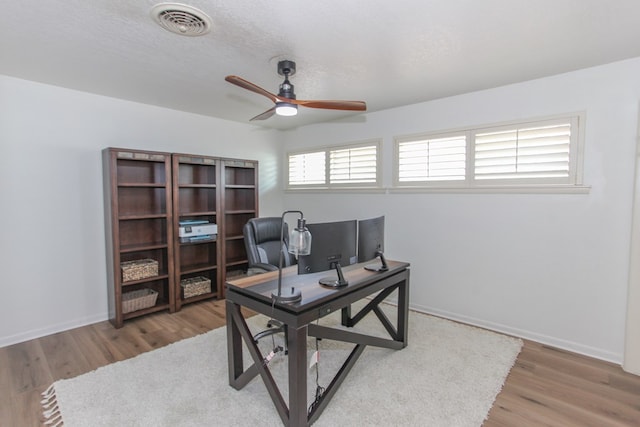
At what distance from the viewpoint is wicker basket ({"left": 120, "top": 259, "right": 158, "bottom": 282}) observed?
10.6ft

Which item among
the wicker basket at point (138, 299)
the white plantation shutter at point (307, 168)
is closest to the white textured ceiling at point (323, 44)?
the white plantation shutter at point (307, 168)

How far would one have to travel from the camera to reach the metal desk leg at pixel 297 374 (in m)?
1.68

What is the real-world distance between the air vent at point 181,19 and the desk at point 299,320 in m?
1.61

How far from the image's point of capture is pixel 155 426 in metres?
1.81

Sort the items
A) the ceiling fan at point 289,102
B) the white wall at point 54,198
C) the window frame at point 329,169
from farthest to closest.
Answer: the window frame at point 329,169 < the white wall at point 54,198 < the ceiling fan at point 289,102

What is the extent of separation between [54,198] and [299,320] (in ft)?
9.37

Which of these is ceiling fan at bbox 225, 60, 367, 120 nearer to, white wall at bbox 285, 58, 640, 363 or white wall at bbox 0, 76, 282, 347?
white wall at bbox 285, 58, 640, 363

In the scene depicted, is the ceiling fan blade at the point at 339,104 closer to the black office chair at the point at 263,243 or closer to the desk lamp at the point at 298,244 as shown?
the desk lamp at the point at 298,244

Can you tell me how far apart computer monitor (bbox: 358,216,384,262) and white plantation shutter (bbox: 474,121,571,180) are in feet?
4.44

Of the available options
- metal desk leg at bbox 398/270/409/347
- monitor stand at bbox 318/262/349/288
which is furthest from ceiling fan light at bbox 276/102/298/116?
metal desk leg at bbox 398/270/409/347

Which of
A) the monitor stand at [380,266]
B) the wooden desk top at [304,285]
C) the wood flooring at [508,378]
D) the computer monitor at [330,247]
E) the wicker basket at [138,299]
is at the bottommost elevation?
the wood flooring at [508,378]

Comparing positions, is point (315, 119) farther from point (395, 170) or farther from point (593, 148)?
point (593, 148)

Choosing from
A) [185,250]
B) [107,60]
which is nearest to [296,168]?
[185,250]

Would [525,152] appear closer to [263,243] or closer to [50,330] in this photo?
[263,243]
